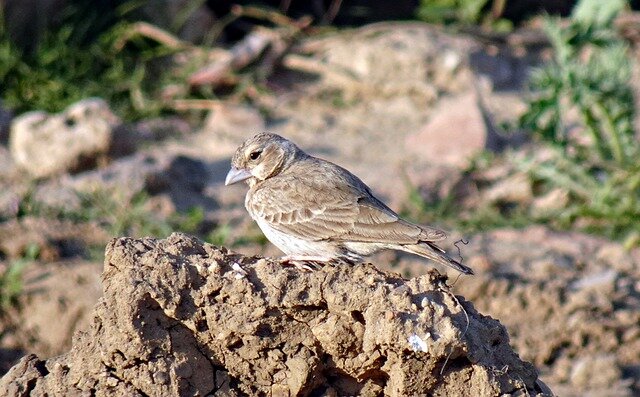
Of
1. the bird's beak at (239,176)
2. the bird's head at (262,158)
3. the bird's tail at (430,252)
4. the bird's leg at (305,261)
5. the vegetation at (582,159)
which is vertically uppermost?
the bird's tail at (430,252)

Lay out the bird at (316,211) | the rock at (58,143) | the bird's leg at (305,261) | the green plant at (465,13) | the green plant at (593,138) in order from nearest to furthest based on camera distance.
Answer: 1. the bird's leg at (305,261)
2. the bird at (316,211)
3. the green plant at (593,138)
4. the rock at (58,143)
5. the green plant at (465,13)

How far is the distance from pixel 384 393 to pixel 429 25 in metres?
8.31

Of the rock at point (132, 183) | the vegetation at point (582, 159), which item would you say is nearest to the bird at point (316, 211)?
the rock at point (132, 183)

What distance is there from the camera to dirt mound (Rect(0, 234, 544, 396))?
4.73 metres

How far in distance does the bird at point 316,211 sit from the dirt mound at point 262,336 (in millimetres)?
642

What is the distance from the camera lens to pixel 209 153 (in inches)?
432

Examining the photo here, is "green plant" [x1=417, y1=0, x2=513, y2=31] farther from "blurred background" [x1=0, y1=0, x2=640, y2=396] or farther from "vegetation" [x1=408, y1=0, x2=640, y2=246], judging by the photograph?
"vegetation" [x1=408, y1=0, x2=640, y2=246]

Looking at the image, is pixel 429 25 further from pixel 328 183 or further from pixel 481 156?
pixel 328 183

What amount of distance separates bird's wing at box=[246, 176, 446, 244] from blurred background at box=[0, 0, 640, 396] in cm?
61

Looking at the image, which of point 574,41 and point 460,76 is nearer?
point 574,41

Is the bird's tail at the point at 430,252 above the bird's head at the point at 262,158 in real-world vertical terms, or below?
above

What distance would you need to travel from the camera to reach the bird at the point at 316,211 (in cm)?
577

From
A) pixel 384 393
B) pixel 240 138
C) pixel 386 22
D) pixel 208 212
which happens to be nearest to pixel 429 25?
pixel 386 22

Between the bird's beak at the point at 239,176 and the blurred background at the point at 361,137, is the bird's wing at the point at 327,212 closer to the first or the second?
the bird's beak at the point at 239,176
